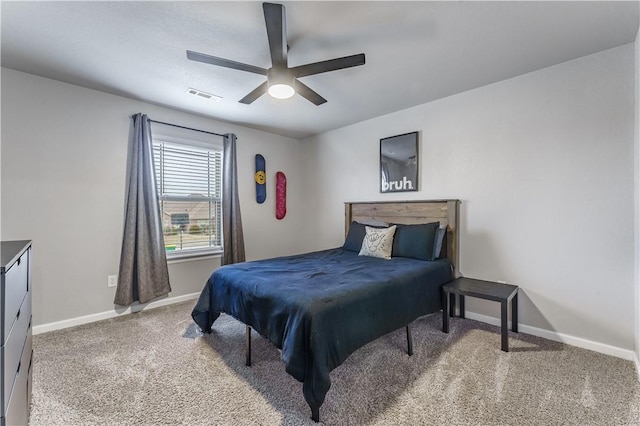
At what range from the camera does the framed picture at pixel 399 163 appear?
339 cm

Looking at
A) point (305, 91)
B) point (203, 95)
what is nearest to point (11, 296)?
point (305, 91)

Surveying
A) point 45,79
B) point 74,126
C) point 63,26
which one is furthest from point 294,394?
point 45,79

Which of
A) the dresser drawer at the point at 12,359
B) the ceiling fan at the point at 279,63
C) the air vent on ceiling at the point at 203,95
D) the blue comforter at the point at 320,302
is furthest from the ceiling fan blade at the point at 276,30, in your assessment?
the dresser drawer at the point at 12,359

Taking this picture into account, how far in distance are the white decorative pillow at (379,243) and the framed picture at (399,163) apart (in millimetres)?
605

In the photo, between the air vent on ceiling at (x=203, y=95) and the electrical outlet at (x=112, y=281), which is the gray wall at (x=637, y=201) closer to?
the air vent on ceiling at (x=203, y=95)

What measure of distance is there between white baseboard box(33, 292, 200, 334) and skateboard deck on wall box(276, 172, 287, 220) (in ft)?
5.67

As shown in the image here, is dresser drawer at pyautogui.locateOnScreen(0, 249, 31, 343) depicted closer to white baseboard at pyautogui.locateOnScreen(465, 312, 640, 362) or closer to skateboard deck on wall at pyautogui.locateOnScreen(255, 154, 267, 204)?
skateboard deck on wall at pyautogui.locateOnScreen(255, 154, 267, 204)

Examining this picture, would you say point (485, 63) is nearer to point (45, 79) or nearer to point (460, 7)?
point (460, 7)

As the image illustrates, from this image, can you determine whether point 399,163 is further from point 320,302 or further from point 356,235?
point 320,302

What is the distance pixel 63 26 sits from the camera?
6.35 ft

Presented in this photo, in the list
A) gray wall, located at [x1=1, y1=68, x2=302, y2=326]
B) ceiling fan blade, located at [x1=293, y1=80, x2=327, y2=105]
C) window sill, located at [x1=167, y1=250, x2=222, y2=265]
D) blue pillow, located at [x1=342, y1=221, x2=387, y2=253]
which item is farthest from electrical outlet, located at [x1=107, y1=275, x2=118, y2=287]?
ceiling fan blade, located at [x1=293, y1=80, x2=327, y2=105]

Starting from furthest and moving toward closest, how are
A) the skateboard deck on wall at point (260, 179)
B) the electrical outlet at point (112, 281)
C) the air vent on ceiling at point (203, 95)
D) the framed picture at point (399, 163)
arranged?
the skateboard deck on wall at point (260, 179), the framed picture at point (399, 163), the electrical outlet at point (112, 281), the air vent on ceiling at point (203, 95)

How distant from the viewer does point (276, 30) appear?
1.68 m

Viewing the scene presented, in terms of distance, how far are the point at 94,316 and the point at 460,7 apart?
4.12 metres
